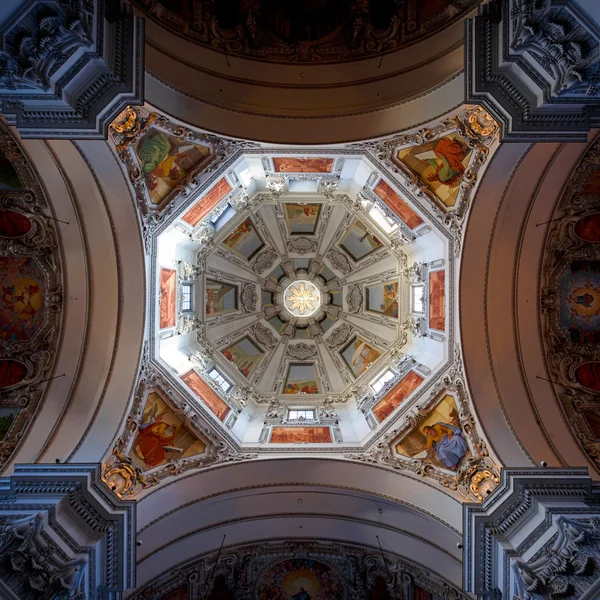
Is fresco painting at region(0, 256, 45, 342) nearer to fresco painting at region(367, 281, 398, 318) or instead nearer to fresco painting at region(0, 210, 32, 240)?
fresco painting at region(0, 210, 32, 240)

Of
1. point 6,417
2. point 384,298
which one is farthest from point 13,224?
point 384,298

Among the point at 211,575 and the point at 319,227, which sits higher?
the point at 319,227

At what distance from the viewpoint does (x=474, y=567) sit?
32.0ft

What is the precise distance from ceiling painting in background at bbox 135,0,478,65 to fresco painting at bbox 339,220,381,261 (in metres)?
7.44

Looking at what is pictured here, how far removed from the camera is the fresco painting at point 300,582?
41.2ft

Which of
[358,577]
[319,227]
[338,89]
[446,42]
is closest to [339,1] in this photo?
[338,89]

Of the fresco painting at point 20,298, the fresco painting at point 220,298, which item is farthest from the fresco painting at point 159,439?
the fresco painting at point 220,298

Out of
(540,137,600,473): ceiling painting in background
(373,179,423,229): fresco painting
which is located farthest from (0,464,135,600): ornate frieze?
(540,137,600,473): ceiling painting in background

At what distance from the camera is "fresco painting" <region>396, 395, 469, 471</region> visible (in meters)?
11.8

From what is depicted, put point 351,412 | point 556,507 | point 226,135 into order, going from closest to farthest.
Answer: point 556,507 → point 226,135 → point 351,412

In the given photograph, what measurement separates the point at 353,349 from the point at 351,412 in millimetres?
3505

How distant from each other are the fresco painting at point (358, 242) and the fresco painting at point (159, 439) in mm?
10213

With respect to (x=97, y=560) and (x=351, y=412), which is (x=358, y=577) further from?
(x=97, y=560)

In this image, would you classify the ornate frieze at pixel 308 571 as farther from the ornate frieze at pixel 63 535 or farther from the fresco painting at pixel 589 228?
the fresco painting at pixel 589 228
